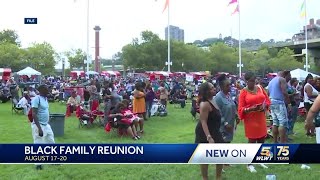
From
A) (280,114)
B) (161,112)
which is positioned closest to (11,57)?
(161,112)

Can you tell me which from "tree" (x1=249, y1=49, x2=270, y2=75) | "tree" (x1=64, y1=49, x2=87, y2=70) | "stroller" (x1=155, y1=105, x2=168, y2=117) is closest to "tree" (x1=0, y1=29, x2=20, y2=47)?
"tree" (x1=64, y1=49, x2=87, y2=70)

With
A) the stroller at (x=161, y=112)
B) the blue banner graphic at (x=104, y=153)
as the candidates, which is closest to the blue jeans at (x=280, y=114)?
the blue banner graphic at (x=104, y=153)

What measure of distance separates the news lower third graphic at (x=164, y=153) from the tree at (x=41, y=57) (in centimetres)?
7866

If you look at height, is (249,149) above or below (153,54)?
below

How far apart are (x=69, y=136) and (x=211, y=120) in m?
7.24

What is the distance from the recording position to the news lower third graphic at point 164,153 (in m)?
5.87

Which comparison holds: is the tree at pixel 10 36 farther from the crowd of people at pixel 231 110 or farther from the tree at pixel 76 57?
the crowd of people at pixel 231 110

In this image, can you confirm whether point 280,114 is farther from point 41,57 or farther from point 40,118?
point 41,57

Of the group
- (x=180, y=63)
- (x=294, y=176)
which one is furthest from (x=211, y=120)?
(x=180, y=63)

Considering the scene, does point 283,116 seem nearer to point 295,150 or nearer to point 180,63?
point 295,150

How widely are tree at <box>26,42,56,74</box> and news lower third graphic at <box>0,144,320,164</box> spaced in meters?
78.7

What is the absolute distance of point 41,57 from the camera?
84562 mm

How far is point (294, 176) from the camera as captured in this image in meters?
7.21

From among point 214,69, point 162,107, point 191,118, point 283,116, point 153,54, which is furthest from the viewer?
point 214,69
